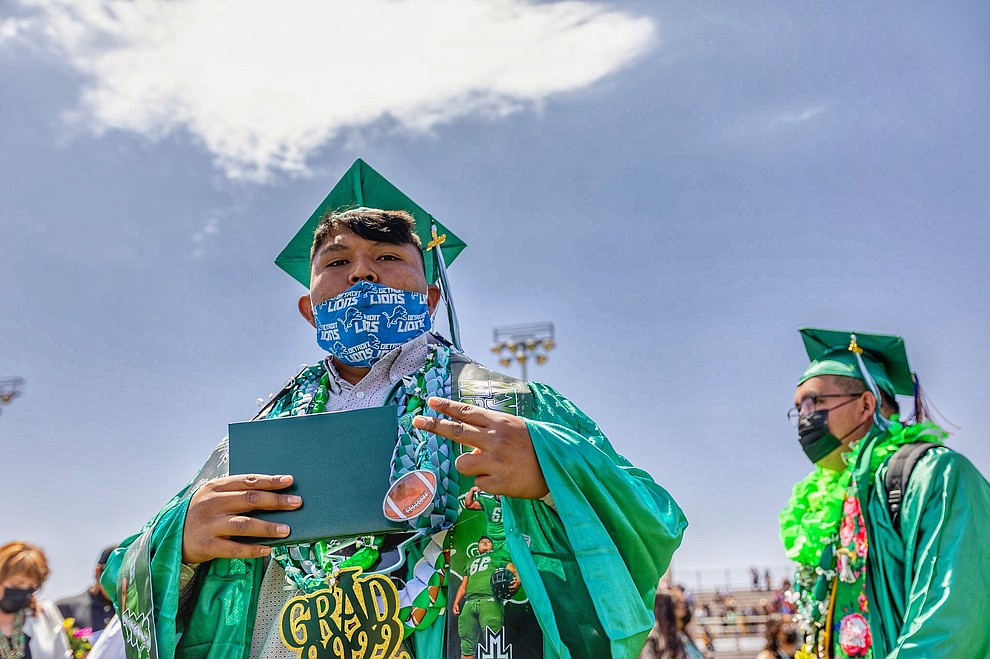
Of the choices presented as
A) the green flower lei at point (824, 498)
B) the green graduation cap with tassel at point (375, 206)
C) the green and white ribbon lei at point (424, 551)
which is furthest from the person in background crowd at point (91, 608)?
the green flower lei at point (824, 498)

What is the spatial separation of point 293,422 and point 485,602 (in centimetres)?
72

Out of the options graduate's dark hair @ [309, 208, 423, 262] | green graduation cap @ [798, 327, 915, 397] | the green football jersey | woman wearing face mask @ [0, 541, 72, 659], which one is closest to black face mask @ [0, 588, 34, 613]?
woman wearing face mask @ [0, 541, 72, 659]

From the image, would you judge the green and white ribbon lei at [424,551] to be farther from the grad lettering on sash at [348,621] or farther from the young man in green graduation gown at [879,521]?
the young man in green graduation gown at [879,521]

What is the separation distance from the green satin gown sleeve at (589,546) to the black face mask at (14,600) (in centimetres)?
452

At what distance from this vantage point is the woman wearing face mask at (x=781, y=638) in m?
7.15

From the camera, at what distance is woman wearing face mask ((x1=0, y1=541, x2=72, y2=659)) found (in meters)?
5.75

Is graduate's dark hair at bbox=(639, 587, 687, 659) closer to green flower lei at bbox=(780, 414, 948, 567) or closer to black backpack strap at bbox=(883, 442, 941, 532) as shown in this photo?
green flower lei at bbox=(780, 414, 948, 567)

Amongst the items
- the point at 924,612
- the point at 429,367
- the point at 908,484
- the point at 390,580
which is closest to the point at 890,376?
the point at 908,484

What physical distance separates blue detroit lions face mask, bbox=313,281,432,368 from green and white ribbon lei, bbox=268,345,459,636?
261mm

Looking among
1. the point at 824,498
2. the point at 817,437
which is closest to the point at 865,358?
the point at 817,437

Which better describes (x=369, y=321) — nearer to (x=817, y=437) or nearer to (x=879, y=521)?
(x=879, y=521)

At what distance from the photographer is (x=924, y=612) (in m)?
3.89

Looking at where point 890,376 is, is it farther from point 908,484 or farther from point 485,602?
point 485,602

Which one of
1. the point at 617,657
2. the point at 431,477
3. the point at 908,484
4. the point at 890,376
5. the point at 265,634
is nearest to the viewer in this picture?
the point at 617,657
